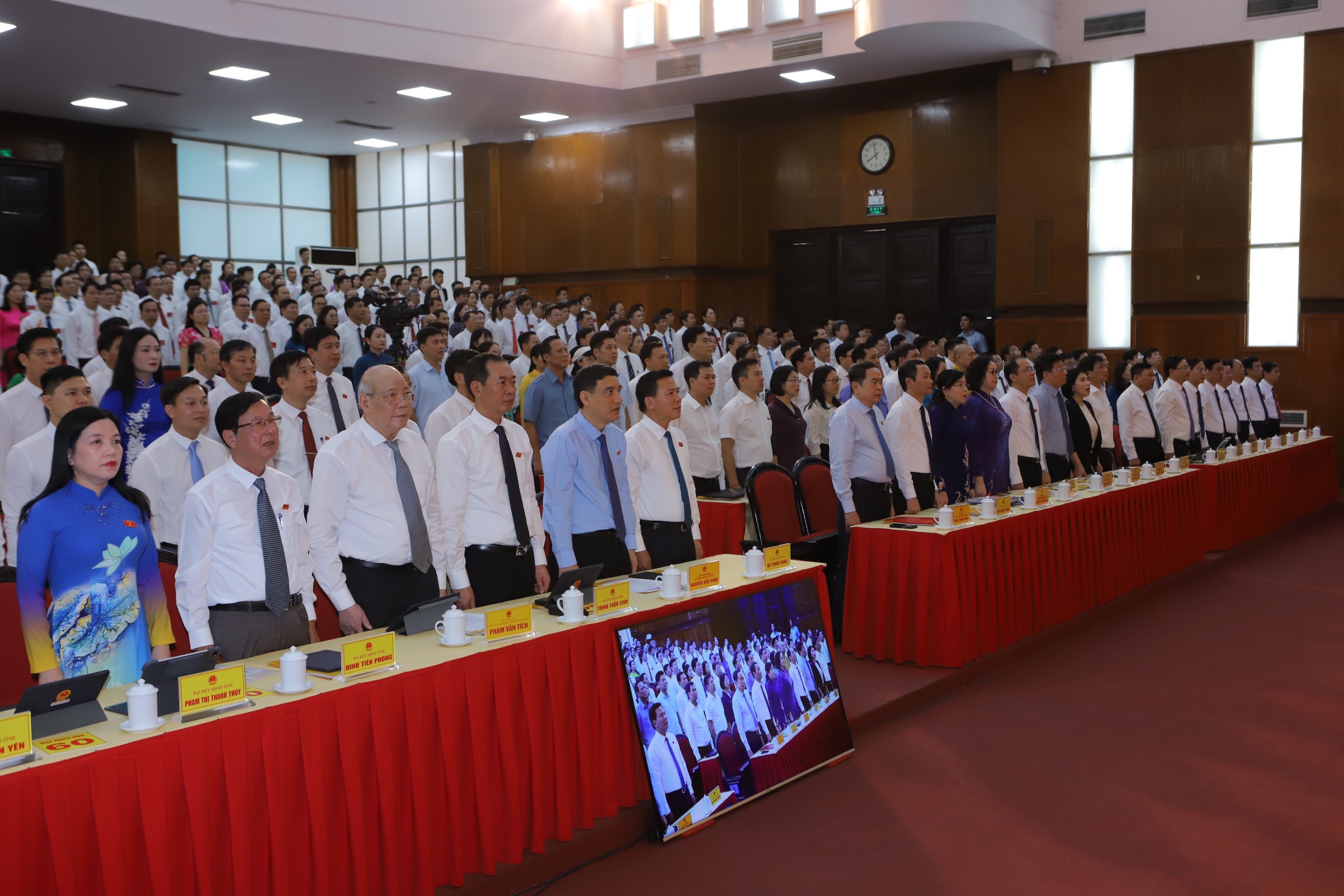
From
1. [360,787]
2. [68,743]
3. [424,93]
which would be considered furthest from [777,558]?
[424,93]

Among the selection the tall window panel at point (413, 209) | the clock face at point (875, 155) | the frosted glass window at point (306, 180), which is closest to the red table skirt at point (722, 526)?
the clock face at point (875, 155)

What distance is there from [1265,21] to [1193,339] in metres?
3.45

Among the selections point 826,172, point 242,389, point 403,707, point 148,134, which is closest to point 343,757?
point 403,707

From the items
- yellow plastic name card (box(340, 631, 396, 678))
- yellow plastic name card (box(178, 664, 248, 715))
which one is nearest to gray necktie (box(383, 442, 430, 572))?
yellow plastic name card (box(340, 631, 396, 678))

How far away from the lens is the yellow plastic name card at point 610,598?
3.19 metres

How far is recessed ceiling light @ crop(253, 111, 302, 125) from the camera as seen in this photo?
14.9 metres

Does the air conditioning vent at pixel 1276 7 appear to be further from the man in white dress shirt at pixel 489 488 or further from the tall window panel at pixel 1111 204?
the man in white dress shirt at pixel 489 488

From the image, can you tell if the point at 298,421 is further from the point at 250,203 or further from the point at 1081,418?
the point at 250,203

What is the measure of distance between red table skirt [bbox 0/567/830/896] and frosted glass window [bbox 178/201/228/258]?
51.3 ft

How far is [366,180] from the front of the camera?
18438 millimetres

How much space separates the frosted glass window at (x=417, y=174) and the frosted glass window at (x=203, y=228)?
291cm

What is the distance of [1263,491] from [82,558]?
841cm

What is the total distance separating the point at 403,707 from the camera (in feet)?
8.50

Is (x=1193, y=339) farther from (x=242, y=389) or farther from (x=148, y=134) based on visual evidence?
(x=148, y=134)
